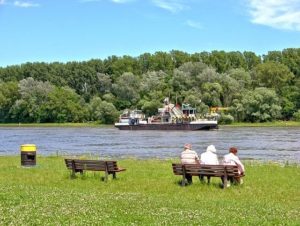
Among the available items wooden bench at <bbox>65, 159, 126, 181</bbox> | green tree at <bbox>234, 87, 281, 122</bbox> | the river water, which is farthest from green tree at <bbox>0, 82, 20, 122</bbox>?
wooden bench at <bbox>65, 159, 126, 181</bbox>

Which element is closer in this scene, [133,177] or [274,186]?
[274,186]

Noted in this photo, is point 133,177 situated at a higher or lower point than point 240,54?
lower

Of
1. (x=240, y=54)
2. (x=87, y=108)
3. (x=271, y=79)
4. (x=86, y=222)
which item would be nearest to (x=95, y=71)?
(x=87, y=108)

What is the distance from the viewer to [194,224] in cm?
1204

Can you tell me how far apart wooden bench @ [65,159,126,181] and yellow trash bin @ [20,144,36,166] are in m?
5.70

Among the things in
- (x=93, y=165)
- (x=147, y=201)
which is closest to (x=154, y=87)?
(x=93, y=165)

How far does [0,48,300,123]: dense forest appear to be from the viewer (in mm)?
138500

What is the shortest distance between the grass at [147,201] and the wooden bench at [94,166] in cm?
42

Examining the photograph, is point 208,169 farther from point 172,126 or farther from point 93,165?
point 172,126

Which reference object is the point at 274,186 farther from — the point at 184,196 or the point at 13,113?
the point at 13,113

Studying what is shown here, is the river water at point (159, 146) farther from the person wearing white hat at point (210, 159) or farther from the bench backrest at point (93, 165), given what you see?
the bench backrest at point (93, 165)

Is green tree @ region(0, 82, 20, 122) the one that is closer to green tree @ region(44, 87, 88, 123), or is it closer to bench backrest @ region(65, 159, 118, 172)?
green tree @ region(44, 87, 88, 123)

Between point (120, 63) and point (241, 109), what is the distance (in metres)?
61.5

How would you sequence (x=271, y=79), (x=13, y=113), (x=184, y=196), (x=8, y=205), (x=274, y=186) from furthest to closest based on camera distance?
(x=13, y=113) < (x=271, y=79) < (x=274, y=186) < (x=184, y=196) < (x=8, y=205)
